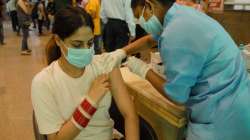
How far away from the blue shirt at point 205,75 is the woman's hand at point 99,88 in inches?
9.3

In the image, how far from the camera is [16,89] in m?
3.77

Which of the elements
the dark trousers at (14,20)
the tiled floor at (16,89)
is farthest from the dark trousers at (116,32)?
the dark trousers at (14,20)

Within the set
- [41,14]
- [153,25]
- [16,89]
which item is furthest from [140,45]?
[41,14]

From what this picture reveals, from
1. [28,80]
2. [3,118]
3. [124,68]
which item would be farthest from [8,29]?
[124,68]

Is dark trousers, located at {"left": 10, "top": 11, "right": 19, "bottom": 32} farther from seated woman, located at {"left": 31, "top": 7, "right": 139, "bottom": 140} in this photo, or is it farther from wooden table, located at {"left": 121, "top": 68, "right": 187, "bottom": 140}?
seated woman, located at {"left": 31, "top": 7, "right": 139, "bottom": 140}

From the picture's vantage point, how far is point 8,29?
8609mm

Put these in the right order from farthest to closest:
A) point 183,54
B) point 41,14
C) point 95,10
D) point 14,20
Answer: point 14,20, point 41,14, point 95,10, point 183,54

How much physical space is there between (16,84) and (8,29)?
5113 millimetres

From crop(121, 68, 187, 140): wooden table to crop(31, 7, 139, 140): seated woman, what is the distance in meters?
0.18

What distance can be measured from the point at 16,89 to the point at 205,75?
295 centimetres

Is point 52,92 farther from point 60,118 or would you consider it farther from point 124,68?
point 124,68

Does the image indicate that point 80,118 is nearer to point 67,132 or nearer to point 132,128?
point 67,132

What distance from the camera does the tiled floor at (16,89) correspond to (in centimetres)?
281

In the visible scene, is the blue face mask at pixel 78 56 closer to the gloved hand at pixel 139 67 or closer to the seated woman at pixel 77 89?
the seated woman at pixel 77 89
